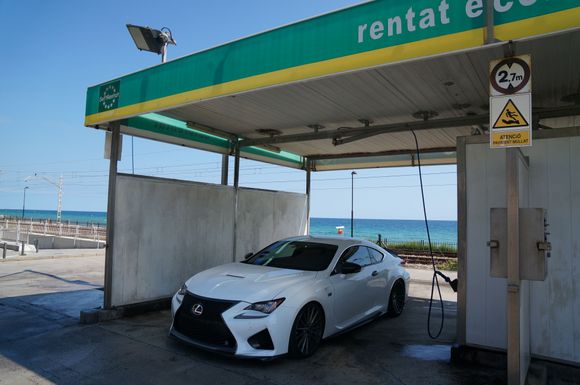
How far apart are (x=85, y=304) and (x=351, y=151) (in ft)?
22.4

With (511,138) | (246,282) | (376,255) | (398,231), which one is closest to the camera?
(511,138)

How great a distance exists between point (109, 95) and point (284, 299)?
4.43m

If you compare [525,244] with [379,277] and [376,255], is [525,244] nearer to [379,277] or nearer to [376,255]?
[379,277]

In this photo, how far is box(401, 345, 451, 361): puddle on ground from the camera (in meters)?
5.24

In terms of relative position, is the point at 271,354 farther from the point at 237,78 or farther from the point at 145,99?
the point at 145,99

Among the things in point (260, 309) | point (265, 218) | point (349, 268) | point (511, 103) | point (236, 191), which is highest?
point (511, 103)

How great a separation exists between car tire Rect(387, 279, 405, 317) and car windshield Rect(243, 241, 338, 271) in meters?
1.76

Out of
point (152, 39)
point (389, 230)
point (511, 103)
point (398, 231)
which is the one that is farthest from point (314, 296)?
point (389, 230)

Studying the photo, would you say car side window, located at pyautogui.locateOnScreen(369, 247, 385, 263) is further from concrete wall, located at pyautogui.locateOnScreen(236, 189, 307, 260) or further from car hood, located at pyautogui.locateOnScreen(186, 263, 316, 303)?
concrete wall, located at pyautogui.locateOnScreen(236, 189, 307, 260)

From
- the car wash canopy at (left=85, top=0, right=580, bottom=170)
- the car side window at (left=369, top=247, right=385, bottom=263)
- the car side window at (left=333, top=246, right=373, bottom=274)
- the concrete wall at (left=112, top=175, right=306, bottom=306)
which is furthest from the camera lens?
the concrete wall at (left=112, top=175, right=306, bottom=306)

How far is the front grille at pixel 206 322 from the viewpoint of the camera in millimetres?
4668

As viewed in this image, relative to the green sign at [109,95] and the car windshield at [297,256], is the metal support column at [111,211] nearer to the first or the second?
the green sign at [109,95]

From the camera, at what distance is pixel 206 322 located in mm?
4770

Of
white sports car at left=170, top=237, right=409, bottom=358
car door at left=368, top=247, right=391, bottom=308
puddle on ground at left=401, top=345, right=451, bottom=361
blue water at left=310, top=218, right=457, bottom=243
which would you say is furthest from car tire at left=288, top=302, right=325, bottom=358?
blue water at left=310, top=218, right=457, bottom=243
